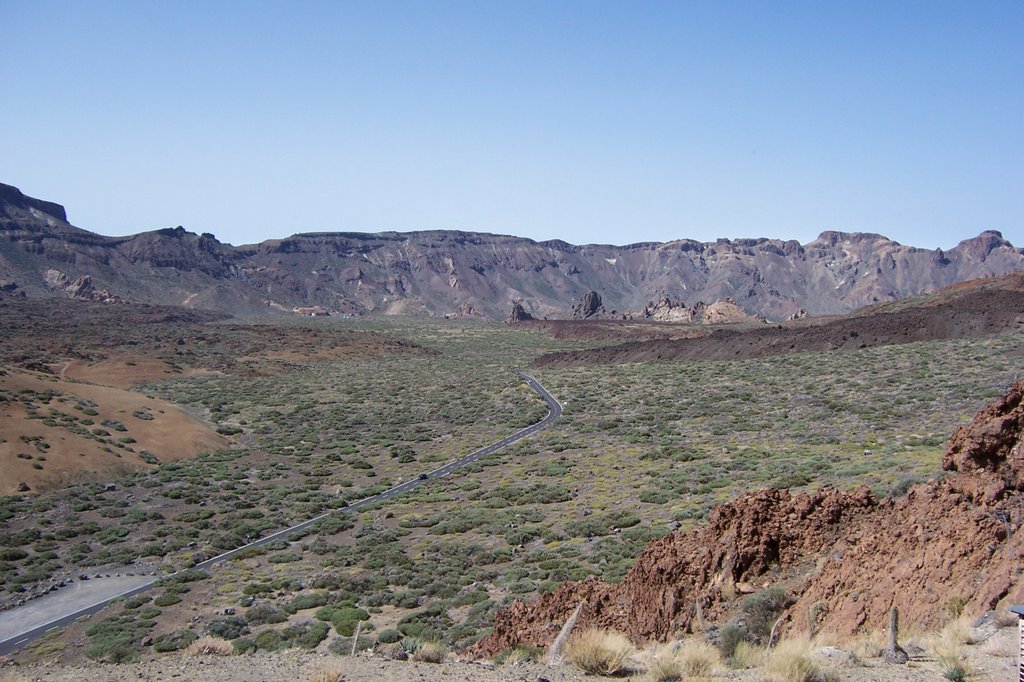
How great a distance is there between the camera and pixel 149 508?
26.1 meters

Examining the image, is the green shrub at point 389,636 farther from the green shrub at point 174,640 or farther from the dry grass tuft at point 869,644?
the dry grass tuft at point 869,644

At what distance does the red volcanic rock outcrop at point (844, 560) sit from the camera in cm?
944

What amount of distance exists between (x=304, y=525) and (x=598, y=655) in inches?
678

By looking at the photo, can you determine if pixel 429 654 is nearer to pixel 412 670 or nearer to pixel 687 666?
pixel 412 670

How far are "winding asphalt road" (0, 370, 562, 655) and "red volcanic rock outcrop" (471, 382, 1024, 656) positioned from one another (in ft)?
33.1

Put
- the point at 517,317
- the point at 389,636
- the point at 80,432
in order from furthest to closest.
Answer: the point at 517,317 < the point at 80,432 < the point at 389,636

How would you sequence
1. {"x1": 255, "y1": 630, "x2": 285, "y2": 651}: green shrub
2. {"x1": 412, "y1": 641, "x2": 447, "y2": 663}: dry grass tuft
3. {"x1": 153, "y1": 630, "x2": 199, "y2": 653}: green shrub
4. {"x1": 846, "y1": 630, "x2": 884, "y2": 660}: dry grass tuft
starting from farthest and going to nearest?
1. {"x1": 153, "y1": 630, "x2": 199, "y2": 653}: green shrub
2. {"x1": 255, "y1": 630, "x2": 285, "y2": 651}: green shrub
3. {"x1": 412, "y1": 641, "x2": 447, "y2": 663}: dry grass tuft
4. {"x1": 846, "y1": 630, "x2": 884, "y2": 660}: dry grass tuft

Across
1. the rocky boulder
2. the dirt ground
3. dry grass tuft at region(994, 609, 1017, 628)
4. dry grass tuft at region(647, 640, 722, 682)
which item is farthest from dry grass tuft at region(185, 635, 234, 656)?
the rocky boulder

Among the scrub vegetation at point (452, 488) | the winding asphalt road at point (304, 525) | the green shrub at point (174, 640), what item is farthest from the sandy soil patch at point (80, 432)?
the green shrub at point (174, 640)

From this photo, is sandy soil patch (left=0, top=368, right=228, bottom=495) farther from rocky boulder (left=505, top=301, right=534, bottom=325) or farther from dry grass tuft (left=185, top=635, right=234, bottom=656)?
rocky boulder (left=505, top=301, right=534, bottom=325)

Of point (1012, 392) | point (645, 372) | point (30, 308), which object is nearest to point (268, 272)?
point (30, 308)

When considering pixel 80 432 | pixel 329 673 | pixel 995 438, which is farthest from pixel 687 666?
pixel 80 432

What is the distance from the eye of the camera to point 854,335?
184 feet

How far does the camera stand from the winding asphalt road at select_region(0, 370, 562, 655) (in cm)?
1563
